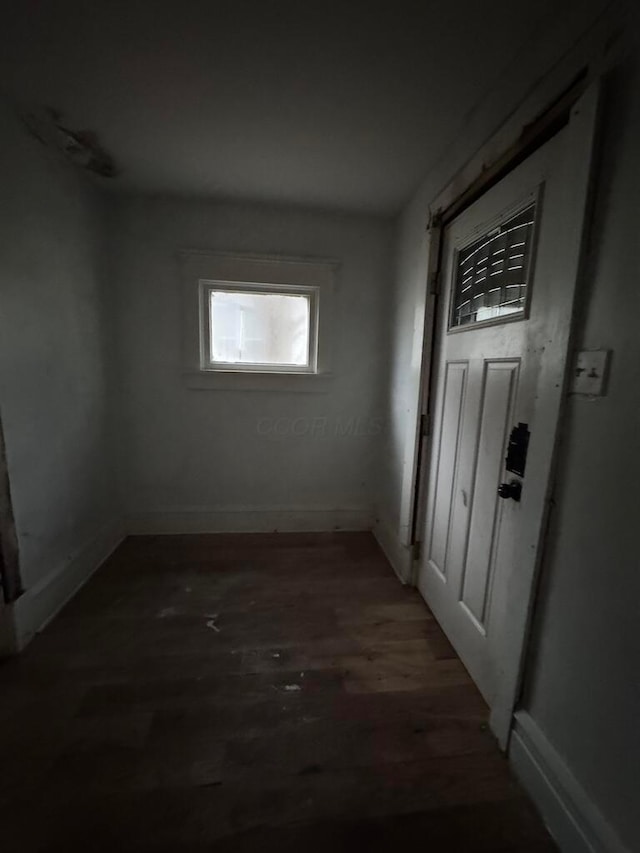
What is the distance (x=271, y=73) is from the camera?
52.3 inches

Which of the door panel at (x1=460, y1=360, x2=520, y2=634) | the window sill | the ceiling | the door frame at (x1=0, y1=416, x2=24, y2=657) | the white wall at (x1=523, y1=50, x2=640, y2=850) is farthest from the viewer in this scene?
the window sill

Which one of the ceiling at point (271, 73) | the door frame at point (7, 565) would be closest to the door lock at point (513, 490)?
the ceiling at point (271, 73)

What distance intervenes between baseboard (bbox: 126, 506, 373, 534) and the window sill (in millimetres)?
926

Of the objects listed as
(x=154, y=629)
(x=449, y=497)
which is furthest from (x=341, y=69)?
(x=154, y=629)

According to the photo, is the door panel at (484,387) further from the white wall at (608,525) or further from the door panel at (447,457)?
the white wall at (608,525)

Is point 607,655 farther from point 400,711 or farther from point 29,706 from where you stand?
point 29,706

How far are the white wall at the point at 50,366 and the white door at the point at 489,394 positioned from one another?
1999 millimetres

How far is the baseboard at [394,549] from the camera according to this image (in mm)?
2180

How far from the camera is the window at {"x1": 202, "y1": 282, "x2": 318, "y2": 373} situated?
260 centimetres

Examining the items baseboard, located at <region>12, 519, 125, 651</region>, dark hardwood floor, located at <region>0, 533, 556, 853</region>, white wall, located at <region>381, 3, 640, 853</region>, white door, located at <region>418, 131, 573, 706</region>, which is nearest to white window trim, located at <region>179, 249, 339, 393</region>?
white door, located at <region>418, 131, 573, 706</region>

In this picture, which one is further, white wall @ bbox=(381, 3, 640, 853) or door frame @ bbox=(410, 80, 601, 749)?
door frame @ bbox=(410, 80, 601, 749)

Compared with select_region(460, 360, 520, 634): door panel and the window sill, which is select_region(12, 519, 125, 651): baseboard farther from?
select_region(460, 360, 520, 634): door panel

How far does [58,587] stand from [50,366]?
1156 mm

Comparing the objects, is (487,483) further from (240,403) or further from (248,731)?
(240,403)
